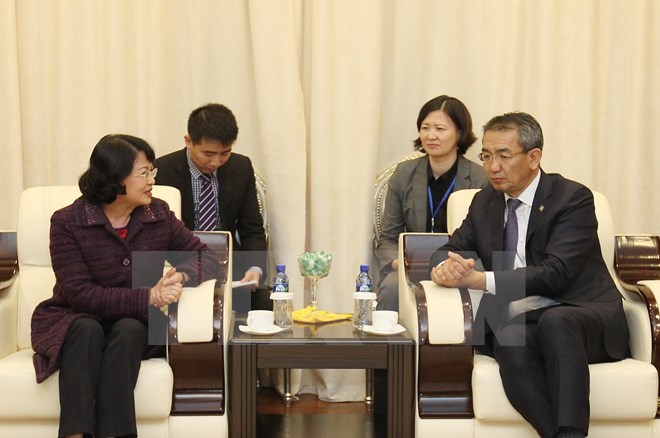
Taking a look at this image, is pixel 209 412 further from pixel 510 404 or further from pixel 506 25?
pixel 506 25

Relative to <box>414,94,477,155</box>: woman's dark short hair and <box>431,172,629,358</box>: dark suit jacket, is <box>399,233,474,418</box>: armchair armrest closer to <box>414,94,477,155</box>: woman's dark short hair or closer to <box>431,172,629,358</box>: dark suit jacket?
<box>431,172,629,358</box>: dark suit jacket

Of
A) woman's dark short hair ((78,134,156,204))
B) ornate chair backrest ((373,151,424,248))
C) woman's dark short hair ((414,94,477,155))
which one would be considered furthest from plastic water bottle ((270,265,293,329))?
woman's dark short hair ((414,94,477,155))

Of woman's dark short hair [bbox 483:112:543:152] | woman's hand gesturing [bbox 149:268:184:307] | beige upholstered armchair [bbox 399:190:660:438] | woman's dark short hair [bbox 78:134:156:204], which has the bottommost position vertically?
beige upholstered armchair [bbox 399:190:660:438]

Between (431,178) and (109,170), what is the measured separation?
5.32 feet

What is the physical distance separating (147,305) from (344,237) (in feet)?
4.72

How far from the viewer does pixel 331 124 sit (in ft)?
15.2

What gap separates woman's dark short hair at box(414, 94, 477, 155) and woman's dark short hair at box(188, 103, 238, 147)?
0.91m

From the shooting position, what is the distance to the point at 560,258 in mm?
3422

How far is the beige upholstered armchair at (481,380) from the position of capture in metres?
3.30

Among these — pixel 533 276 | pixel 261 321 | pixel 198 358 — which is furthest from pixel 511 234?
pixel 198 358

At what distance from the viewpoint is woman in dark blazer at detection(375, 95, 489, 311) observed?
4.39m

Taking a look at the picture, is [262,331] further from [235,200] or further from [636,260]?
[636,260]

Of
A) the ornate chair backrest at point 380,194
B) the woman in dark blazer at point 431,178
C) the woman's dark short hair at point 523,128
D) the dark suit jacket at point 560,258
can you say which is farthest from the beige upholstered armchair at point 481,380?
the ornate chair backrest at point 380,194

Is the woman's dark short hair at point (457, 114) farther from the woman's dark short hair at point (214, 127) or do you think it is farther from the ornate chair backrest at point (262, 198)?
the woman's dark short hair at point (214, 127)
